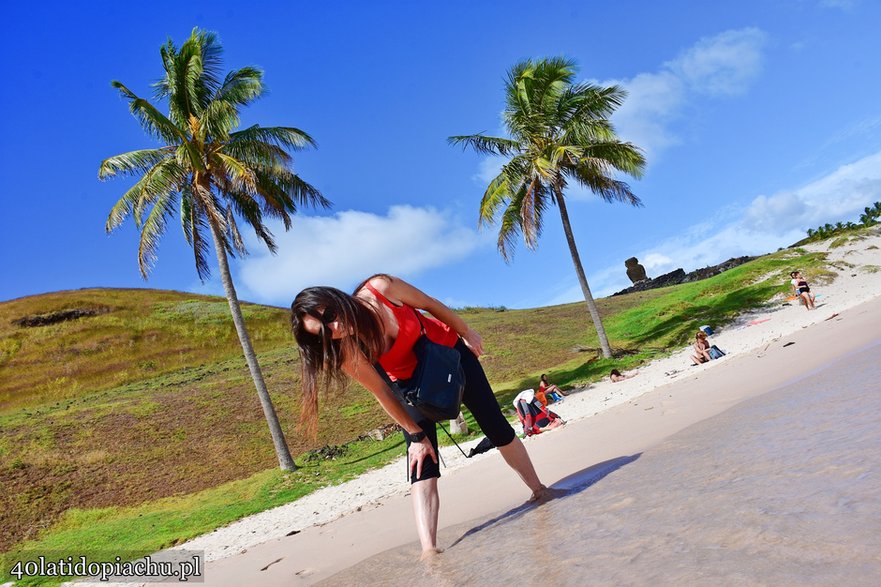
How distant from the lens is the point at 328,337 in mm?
2826

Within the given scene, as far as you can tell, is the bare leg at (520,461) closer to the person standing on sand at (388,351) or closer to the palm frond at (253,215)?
the person standing on sand at (388,351)

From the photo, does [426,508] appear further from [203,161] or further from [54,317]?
[54,317]

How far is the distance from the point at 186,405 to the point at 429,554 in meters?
17.5

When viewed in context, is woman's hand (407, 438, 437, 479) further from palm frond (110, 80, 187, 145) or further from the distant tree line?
the distant tree line

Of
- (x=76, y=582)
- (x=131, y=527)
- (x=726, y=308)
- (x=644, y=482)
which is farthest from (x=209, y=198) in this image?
(x=726, y=308)

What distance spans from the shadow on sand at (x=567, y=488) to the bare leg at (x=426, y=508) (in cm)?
14

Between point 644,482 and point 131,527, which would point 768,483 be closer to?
point 644,482

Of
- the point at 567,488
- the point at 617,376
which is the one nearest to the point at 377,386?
the point at 567,488

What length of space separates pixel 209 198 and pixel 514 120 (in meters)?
9.84

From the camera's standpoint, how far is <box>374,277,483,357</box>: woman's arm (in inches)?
122

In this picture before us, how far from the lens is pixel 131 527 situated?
→ 10.6 m

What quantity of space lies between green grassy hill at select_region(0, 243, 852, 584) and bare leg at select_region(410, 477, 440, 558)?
0.65 metres

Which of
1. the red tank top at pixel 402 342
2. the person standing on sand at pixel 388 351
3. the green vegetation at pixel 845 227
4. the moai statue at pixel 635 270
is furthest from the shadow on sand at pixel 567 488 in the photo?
the moai statue at pixel 635 270

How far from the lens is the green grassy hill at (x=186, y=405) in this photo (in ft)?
39.6
